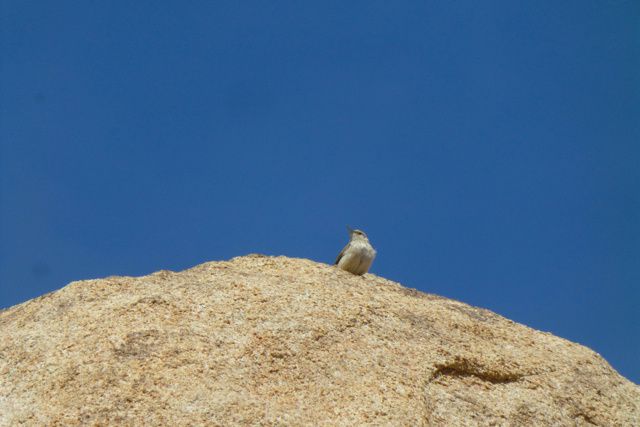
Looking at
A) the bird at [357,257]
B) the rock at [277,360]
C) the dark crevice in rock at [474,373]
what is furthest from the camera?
the bird at [357,257]

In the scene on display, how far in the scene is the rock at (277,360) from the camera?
988cm

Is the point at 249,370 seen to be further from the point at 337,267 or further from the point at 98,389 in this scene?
the point at 337,267

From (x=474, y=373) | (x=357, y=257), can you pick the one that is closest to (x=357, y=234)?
(x=357, y=257)

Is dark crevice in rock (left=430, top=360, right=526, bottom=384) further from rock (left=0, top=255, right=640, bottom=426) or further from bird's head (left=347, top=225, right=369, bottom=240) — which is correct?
bird's head (left=347, top=225, right=369, bottom=240)

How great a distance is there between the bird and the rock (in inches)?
70.1

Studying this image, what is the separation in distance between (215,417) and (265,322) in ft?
6.44

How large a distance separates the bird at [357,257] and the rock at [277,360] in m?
1.78

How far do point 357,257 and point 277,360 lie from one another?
16.5ft

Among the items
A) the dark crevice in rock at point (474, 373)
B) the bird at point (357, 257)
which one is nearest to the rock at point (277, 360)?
the dark crevice in rock at point (474, 373)

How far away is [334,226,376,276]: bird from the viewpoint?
50.4 feet

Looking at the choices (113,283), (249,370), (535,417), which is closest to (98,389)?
(249,370)

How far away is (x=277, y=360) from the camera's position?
34.9 feet

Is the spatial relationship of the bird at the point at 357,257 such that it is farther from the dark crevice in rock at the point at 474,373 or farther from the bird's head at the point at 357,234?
the dark crevice in rock at the point at 474,373

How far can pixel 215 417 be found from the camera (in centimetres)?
959
